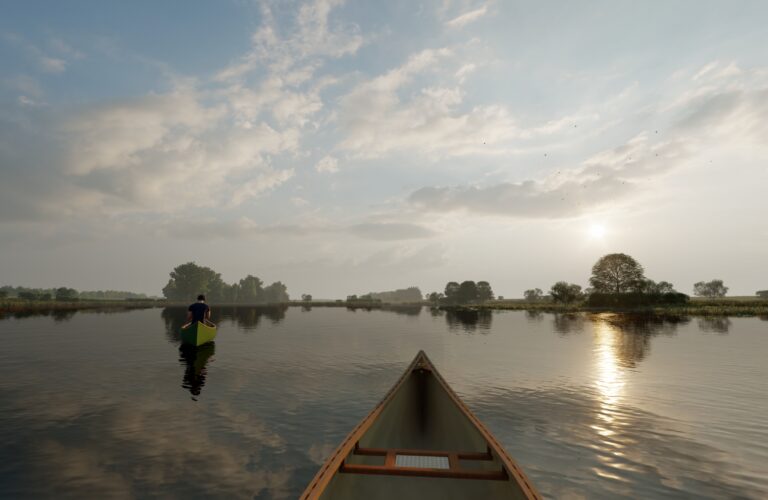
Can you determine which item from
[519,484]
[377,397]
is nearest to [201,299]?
[377,397]

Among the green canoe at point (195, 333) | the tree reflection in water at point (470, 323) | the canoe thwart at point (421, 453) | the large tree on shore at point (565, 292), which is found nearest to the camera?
the canoe thwart at point (421, 453)

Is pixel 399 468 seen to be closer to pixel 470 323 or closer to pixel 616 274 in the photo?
pixel 470 323

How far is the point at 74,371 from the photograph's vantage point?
66.0 feet

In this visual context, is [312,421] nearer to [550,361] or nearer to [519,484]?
[519,484]

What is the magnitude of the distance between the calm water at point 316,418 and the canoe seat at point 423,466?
2074mm

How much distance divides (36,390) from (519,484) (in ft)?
70.1

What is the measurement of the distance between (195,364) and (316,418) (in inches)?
534

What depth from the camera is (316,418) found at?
41.3ft

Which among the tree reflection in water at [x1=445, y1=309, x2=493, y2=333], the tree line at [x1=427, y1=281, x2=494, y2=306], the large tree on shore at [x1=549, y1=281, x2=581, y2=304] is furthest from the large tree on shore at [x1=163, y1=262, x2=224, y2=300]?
the large tree on shore at [x1=549, y1=281, x2=581, y2=304]

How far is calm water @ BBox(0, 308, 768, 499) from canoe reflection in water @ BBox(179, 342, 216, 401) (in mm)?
175

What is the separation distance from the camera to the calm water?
27.5ft

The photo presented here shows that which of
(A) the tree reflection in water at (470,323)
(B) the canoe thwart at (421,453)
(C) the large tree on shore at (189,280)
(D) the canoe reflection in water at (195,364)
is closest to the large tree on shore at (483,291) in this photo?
(A) the tree reflection in water at (470,323)

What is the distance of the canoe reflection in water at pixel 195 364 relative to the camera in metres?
16.8

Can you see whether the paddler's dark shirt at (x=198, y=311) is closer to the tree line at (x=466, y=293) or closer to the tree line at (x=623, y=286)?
the tree line at (x=623, y=286)
